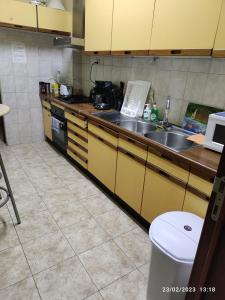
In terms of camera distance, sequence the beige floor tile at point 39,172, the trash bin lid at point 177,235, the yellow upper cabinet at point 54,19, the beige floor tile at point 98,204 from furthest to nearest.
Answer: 1. the yellow upper cabinet at point 54,19
2. the beige floor tile at point 39,172
3. the beige floor tile at point 98,204
4. the trash bin lid at point 177,235

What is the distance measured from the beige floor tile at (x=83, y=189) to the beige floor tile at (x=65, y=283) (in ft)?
3.06

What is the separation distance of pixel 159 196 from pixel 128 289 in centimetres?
69

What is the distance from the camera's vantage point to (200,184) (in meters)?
1.41

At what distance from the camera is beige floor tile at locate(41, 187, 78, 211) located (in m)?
2.33

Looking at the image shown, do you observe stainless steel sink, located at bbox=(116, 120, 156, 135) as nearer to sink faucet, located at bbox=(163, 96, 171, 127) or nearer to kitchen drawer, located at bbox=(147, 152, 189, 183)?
sink faucet, located at bbox=(163, 96, 171, 127)

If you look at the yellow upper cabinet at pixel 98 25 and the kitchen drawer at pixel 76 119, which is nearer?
the yellow upper cabinet at pixel 98 25

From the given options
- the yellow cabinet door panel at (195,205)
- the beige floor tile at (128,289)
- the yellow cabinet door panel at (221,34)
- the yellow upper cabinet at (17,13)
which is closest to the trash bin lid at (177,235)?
the yellow cabinet door panel at (195,205)

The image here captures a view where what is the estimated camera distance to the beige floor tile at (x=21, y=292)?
137 cm

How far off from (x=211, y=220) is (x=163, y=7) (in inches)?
67.3

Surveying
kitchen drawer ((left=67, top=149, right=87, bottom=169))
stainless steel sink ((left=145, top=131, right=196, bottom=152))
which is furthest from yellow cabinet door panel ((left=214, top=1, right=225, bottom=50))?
kitchen drawer ((left=67, top=149, right=87, bottom=169))

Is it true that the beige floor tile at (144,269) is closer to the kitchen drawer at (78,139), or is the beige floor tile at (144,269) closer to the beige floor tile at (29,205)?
the beige floor tile at (29,205)

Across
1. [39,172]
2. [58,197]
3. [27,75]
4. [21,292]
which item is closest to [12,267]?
[21,292]

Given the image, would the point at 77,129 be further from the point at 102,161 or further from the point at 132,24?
the point at 132,24

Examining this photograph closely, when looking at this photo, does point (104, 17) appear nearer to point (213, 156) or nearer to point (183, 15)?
point (183, 15)
